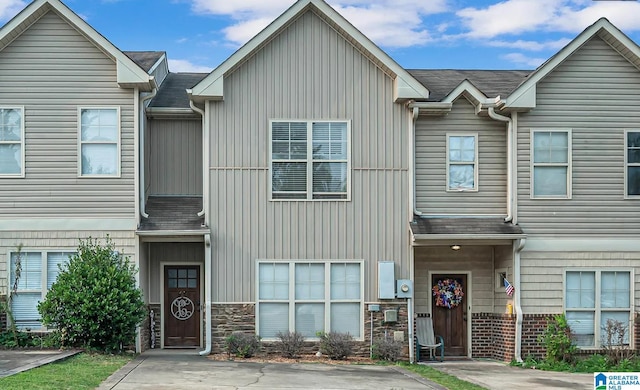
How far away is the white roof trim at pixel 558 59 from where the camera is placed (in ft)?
66.8

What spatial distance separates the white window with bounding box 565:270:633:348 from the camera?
2061 cm

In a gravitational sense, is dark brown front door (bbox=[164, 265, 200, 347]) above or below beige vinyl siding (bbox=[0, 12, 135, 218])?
below

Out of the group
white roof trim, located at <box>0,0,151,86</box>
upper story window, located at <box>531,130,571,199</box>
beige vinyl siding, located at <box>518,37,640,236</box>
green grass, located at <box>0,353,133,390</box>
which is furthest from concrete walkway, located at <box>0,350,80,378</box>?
upper story window, located at <box>531,130,571,199</box>

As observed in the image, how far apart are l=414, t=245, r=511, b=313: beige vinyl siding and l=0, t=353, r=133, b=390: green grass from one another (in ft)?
23.8

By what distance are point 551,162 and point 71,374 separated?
37.7 feet

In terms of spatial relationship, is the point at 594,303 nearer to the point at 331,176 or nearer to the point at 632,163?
the point at 632,163

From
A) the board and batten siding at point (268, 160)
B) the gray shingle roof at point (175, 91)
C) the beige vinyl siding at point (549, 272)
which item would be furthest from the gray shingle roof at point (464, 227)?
the gray shingle roof at point (175, 91)

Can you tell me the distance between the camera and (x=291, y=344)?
A: 2000 centimetres

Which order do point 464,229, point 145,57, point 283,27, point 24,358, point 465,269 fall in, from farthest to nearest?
1. point 145,57
2. point 465,269
3. point 464,229
4. point 283,27
5. point 24,358

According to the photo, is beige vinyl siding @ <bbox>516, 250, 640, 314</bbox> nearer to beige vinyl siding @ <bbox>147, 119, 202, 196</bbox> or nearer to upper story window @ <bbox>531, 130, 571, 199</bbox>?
upper story window @ <bbox>531, 130, 571, 199</bbox>

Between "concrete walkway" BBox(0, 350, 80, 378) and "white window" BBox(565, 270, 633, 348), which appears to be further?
"white window" BBox(565, 270, 633, 348)

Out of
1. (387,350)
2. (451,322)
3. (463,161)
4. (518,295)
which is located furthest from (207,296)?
(518,295)

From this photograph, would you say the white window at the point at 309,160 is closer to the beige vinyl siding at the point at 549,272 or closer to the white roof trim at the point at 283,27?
the white roof trim at the point at 283,27

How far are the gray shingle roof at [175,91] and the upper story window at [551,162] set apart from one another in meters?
8.25
